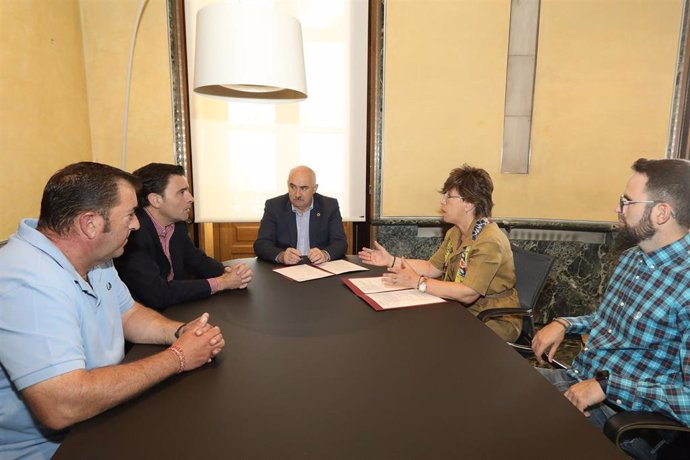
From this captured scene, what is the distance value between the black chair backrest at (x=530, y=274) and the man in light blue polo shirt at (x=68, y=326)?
5.46 ft

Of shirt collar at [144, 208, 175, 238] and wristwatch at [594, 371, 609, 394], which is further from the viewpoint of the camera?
shirt collar at [144, 208, 175, 238]

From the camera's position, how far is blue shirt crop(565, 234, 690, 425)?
50.2 inches

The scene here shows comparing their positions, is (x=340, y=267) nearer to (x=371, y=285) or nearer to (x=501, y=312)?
(x=371, y=285)

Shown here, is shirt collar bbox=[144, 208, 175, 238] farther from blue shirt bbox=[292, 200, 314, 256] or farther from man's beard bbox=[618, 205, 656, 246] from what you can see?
man's beard bbox=[618, 205, 656, 246]

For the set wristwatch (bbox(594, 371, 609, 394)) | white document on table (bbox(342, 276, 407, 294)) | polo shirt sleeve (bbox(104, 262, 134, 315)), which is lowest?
wristwatch (bbox(594, 371, 609, 394))

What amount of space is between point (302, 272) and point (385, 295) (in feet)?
1.99

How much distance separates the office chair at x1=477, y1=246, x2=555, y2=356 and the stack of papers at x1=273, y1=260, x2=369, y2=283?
0.77m

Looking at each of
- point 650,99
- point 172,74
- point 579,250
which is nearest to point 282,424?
point 172,74

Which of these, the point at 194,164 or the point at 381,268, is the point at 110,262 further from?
the point at 194,164

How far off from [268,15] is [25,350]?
1.39 m

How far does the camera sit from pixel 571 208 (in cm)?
383

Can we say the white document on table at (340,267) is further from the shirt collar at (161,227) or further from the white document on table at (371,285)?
the shirt collar at (161,227)

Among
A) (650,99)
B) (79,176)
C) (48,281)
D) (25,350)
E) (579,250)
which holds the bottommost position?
(579,250)

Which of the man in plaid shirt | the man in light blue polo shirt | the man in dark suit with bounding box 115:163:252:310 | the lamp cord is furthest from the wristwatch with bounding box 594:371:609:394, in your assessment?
the lamp cord
